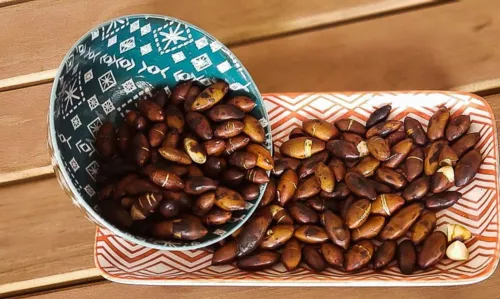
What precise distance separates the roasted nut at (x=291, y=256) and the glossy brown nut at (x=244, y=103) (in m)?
0.15

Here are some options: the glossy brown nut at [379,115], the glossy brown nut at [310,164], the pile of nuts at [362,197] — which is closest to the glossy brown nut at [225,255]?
the pile of nuts at [362,197]

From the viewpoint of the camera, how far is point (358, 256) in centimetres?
62

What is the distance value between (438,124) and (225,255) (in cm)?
28

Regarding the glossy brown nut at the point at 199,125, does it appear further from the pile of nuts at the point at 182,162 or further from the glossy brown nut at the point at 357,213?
the glossy brown nut at the point at 357,213

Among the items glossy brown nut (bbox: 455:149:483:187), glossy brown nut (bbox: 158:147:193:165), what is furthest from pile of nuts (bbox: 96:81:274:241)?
glossy brown nut (bbox: 455:149:483:187)

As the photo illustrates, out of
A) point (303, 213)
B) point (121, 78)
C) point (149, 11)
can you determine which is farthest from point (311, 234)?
point (149, 11)

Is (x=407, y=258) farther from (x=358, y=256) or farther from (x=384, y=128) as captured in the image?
(x=384, y=128)

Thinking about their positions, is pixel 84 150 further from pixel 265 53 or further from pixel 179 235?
pixel 265 53

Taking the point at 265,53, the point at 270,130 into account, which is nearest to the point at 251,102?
the point at 270,130

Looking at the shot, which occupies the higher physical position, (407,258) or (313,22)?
(313,22)

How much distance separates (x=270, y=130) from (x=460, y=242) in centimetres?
23

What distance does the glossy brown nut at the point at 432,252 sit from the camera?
616 mm

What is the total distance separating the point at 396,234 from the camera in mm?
633

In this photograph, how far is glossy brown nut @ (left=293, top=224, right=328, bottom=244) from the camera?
635 millimetres
